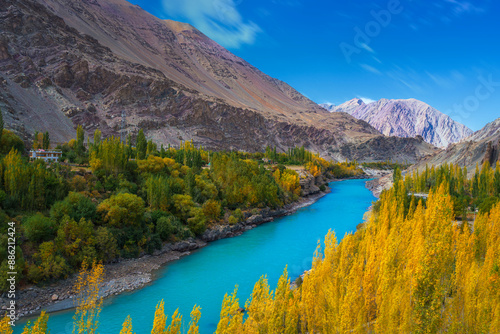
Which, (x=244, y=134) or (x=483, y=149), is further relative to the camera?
(x=244, y=134)

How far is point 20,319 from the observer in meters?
15.2

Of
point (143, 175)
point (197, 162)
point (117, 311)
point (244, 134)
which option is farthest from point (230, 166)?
point (244, 134)

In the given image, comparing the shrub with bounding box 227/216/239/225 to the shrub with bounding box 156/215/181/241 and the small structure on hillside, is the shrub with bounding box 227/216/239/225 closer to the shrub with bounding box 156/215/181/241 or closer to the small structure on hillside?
the shrub with bounding box 156/215/181/241

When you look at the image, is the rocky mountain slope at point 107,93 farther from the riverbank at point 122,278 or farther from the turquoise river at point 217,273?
the turquoise river at point 217,273

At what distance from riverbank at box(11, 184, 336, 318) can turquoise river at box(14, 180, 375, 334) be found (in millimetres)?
617

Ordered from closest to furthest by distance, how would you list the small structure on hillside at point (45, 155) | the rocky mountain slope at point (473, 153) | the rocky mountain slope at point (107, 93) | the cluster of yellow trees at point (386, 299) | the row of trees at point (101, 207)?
→ the cluster of yellow trees at point (386, 299), the row of trees at point (101, 207), the small structure on hillside at point (45, 155), the rocky mountain slope at point (473, 153), the rocky mountain slope at point (107, 93)

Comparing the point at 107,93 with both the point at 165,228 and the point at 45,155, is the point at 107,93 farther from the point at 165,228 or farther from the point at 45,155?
the point at 165,228

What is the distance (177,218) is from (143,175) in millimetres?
7148

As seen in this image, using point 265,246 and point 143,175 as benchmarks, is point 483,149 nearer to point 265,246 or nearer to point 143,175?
point 265,246

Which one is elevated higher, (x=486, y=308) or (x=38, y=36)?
(x=38, y=36)

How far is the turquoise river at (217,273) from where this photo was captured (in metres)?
15.9

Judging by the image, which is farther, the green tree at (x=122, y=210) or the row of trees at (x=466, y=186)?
the row of trees at (x=466, y=186)

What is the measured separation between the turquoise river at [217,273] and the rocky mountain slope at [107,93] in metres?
48.6

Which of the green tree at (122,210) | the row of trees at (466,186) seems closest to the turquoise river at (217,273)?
the green tree at (122,210)
